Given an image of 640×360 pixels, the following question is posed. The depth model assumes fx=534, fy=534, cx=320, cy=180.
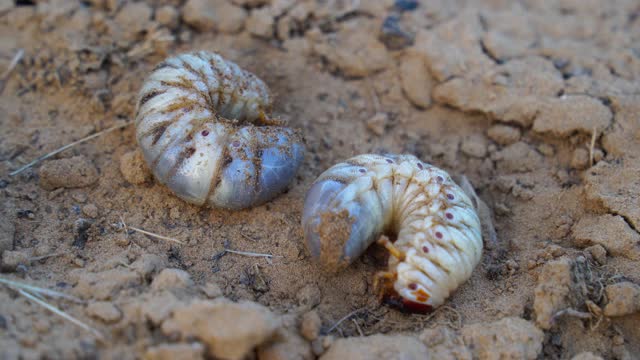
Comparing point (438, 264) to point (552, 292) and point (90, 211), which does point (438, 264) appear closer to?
point (552, 292)

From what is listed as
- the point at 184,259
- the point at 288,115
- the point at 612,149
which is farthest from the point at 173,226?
the point at 612,149

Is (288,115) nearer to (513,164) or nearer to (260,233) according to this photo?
(260,233)

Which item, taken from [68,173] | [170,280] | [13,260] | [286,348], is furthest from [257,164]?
[13,260]

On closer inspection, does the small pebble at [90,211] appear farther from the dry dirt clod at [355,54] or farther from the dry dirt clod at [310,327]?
the dry dirt clod at [355,54]

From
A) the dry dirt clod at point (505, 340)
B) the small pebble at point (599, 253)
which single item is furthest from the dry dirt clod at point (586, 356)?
the small pebble at point (599, 253)

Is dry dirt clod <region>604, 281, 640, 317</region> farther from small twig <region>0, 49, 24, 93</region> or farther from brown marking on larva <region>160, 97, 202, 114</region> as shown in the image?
small twig <region>0, 49, 24, 93</region>

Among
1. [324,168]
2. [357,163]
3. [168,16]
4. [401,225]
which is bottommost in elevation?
[324,168]
